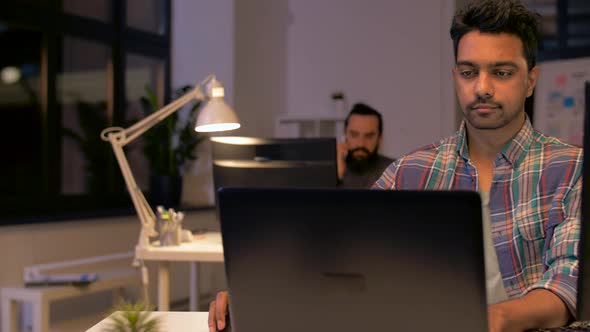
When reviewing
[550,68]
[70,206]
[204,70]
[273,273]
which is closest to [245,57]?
[204,70]

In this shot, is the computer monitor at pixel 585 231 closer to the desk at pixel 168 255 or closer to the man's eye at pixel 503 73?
the man's eye at pixel 503 73

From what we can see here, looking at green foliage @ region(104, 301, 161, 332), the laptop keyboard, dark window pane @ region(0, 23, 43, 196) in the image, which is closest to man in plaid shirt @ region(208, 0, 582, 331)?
the laptop keyboard

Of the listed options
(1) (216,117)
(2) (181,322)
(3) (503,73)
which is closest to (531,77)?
(3) (503,73)

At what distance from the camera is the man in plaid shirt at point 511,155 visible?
4.30ft

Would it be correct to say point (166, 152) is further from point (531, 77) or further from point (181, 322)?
point (531, 77)

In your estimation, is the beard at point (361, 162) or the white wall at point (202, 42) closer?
the beard at point (361, 162)

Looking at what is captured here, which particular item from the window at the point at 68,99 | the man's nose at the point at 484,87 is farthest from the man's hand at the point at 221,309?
the window at the point at 68,99

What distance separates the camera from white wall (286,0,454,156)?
550 cm

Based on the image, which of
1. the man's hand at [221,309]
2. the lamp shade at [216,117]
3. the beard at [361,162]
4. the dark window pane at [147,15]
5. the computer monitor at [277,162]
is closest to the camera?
the man's hand at [221,309]

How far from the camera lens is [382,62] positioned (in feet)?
18.7

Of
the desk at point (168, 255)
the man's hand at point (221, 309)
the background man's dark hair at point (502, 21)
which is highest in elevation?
the background man's dark hair at point (502, 21)

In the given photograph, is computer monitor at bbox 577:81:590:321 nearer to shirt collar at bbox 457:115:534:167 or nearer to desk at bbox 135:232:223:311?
shirt collar at bbox 457:115:534:167

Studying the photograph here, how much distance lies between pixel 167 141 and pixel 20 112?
3.41ft

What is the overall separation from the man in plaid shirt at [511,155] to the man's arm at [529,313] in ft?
0.32
